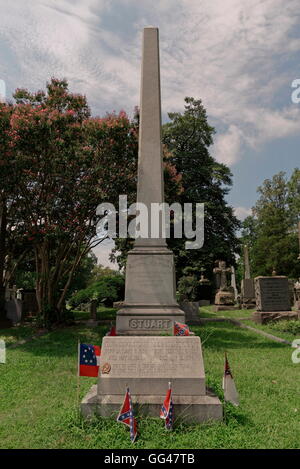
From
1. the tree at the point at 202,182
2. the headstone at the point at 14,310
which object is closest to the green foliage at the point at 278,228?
the tree at the point at 202,182

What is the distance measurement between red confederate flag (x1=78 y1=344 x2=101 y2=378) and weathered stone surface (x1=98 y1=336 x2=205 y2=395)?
9cm

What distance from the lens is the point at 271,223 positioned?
41594 mm

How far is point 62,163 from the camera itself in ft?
40.6

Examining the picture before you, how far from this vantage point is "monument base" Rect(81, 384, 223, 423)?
4.57m

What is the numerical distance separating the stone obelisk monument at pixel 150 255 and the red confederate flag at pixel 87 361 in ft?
10.7

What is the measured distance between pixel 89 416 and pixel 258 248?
40.1 meters

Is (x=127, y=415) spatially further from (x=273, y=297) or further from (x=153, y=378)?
(x=273, y=297)

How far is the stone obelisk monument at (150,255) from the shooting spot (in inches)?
327

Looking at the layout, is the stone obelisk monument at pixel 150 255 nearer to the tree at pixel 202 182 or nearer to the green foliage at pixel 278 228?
the tree at pixel 202 182

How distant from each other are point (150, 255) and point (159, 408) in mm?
4604

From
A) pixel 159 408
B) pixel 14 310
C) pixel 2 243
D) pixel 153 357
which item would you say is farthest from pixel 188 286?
pixel 159 408

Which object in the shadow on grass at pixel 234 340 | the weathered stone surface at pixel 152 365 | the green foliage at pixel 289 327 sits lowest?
the shadow on grass at pixel 234 340

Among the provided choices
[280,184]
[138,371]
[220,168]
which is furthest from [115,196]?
[280,184]

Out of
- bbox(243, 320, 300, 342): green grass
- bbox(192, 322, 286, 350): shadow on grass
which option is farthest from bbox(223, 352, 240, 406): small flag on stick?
bbox(243, 320, 300, 342): green grass
